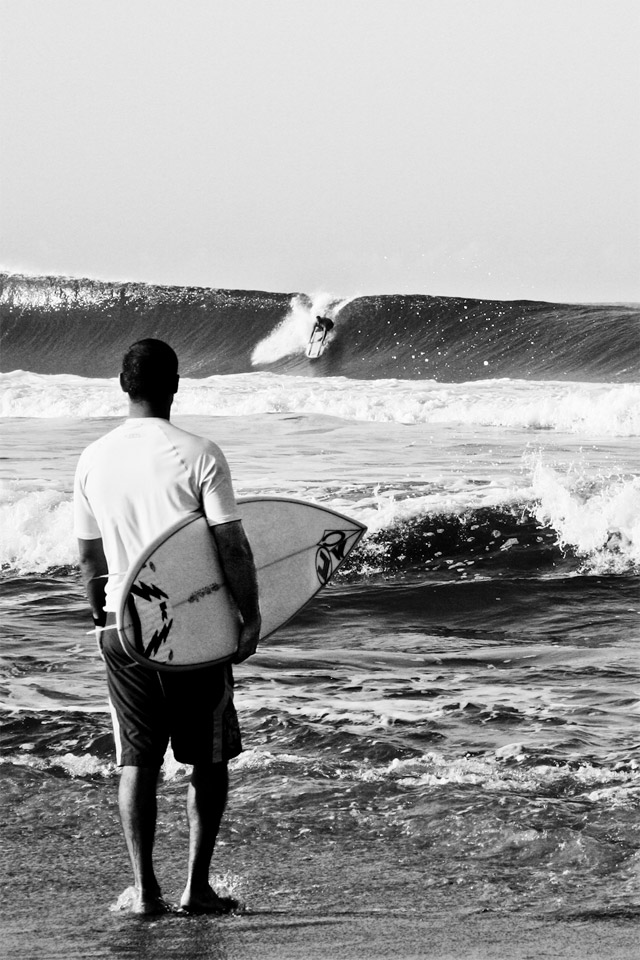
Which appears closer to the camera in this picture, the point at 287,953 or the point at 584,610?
the point at 287,953

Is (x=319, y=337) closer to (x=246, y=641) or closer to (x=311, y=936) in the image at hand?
(x=246, y=641)

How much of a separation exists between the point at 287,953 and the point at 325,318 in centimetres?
2815

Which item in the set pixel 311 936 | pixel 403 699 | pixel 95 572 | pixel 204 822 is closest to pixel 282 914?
pixel 311 936

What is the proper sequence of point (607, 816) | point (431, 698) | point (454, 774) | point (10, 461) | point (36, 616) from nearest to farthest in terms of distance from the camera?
1. point (607, 816)
2. point (454, 774)
3. point (431, 698)
4. point (36, 616)
5. point (10, 461)

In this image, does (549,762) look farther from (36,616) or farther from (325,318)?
(325,318)

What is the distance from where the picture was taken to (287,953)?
225 cm

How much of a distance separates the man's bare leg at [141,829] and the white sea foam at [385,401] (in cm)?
1378

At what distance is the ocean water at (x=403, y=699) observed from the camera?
2.82 metres

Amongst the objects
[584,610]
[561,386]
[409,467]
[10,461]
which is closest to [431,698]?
[584,610]

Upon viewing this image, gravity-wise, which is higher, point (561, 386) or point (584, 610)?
point (561, 386)

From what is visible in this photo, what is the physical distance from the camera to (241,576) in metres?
2.56

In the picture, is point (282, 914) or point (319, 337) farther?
point (319, 337)

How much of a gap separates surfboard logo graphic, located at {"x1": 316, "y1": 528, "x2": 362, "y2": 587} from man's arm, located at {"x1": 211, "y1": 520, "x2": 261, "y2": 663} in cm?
98

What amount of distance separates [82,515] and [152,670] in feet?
1.39
